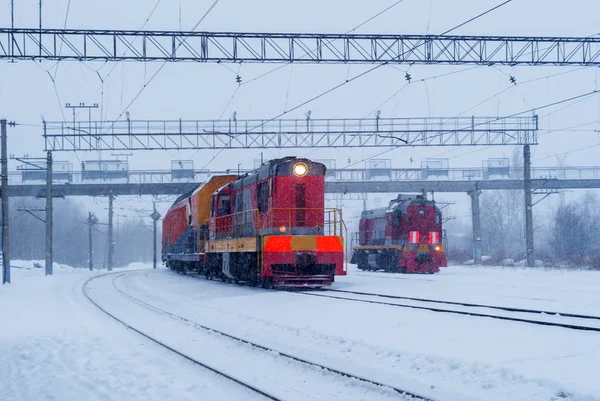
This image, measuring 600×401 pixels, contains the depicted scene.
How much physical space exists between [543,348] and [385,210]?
25592 millimetres

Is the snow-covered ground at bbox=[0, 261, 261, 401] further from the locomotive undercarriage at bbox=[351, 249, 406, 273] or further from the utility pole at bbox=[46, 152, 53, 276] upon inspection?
the utility pole at bbox=[46, 152, 53, 276]

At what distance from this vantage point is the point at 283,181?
19906 millimetres

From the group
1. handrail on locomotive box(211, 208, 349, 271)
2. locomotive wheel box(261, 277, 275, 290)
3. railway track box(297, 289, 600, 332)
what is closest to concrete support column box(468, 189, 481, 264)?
handrail on locomotive box(211, 208, 349, 271)

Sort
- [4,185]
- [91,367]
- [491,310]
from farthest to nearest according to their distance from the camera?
[4,185]
[491,310]
[91,367]

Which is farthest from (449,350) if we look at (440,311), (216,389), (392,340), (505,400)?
(440,311)

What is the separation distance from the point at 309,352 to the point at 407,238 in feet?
72.5

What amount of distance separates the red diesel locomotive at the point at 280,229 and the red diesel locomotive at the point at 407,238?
10.2 m

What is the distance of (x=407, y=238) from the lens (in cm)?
3133

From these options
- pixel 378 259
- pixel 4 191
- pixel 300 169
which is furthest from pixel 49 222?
pixel 300 169

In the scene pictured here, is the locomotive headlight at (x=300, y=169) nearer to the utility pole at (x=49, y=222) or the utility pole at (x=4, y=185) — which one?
the utility pole at (x=4, y=185)

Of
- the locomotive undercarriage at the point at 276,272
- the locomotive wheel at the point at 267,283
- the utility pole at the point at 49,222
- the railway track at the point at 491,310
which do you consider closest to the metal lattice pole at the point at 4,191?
→ the utility pole at the point at 49,222

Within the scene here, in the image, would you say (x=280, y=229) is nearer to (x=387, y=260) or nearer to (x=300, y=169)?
(x=300, y=169)

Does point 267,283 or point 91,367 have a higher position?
point 267,283

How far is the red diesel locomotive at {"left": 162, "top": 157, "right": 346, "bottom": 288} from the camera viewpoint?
18859 millimetres
